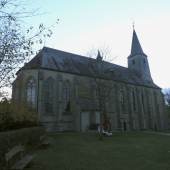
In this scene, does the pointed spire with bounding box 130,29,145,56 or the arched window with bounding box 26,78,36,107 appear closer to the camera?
the arched window with bounding box 26,78,36,107

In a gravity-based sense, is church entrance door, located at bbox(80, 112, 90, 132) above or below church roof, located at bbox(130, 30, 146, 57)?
below

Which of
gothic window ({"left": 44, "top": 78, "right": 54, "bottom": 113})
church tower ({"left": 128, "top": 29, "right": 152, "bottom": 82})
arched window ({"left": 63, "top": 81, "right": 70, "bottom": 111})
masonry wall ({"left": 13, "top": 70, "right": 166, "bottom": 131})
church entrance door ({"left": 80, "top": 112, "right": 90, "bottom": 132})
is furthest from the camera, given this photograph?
church tower ({"left": 128, "top": 29, "right": 152, "bottom": 82})

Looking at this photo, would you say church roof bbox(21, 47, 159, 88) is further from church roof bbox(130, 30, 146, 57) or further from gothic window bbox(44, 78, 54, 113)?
church roof bbox(130, 30, 146, 57)

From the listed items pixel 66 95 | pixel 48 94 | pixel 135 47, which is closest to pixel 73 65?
pixel 66 95

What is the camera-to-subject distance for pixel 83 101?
32.5 m

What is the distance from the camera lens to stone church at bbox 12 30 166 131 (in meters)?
28.9

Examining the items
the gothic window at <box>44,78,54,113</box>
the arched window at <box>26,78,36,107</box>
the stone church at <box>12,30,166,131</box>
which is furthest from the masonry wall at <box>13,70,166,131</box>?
the arched window at <box>26,78,36,107</box>

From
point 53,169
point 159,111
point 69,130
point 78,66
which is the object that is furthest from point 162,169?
point 159,111

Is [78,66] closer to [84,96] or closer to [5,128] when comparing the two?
[84,96]

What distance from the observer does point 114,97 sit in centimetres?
3769

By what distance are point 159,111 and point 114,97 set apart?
15098 millimetres

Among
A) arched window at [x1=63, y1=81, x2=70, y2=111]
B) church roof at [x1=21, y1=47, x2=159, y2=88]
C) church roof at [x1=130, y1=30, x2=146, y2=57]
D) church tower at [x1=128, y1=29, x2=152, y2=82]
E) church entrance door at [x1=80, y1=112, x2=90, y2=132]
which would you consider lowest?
church entrance door at [x1=80, y1=112, x2=90, y2=132]

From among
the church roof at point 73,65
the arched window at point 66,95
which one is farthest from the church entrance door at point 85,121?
the church roof at point 73,65

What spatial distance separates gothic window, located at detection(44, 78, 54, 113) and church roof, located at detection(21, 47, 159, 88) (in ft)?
7.20
